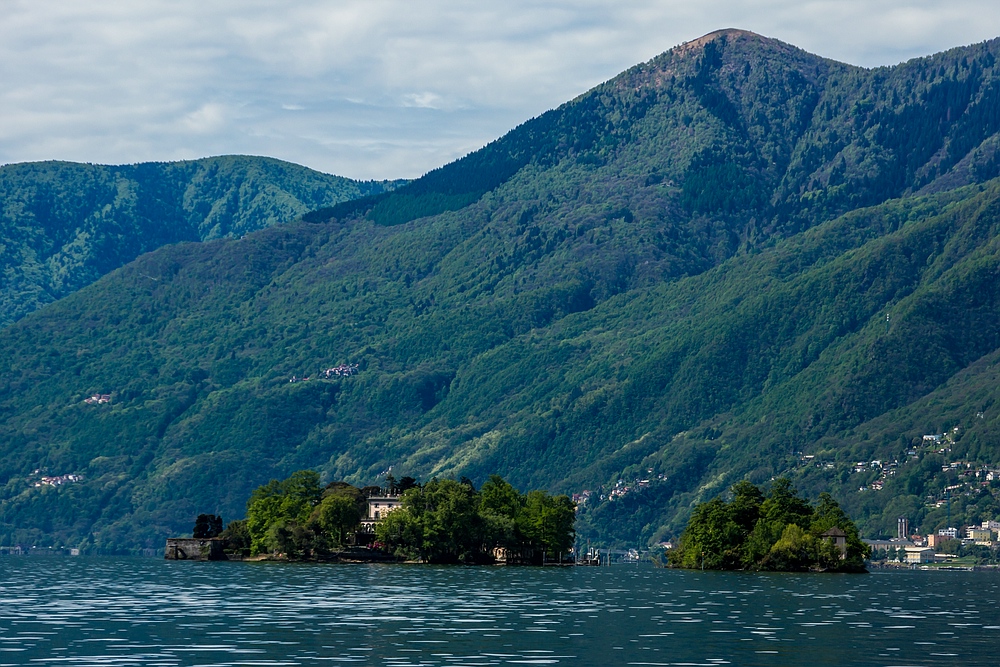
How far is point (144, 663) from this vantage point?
96500 millimetres

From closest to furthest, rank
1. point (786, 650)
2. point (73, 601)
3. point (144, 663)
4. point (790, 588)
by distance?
point (144, 663) → point (786, 650) → point (73, 601) → point (790, 588)

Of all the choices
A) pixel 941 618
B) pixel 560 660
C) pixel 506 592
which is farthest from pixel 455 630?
pixel 506 592

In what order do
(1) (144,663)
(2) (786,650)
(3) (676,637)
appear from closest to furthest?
(1) (144,663) < (2) (786,650) < (3) (676,637)

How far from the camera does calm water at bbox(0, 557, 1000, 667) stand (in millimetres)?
102250

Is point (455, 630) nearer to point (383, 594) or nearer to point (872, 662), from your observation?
point (872, 662)

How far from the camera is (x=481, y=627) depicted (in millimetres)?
123938

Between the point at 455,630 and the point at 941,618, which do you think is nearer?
the point at 455,630

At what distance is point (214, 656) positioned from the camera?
328ft

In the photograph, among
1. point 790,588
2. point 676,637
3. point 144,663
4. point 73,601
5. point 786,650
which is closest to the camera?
point 144,663

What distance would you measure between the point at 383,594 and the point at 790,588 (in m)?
50.9

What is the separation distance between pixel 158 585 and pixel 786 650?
4126 inches

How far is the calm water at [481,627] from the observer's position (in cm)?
10225

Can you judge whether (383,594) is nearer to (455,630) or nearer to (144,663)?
(455,630)

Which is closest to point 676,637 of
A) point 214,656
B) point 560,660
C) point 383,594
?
point 560,660
